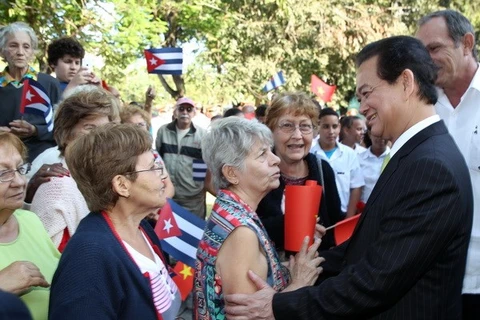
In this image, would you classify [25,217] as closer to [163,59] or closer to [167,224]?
[167,224]

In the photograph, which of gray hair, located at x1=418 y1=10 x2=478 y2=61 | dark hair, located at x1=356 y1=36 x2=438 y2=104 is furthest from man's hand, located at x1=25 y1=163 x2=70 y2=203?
gray hair, located at x1=418 y1=10 x2=478 y2=61

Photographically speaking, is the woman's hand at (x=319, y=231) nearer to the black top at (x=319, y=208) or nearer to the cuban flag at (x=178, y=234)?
the black top at (x=319, y=208)

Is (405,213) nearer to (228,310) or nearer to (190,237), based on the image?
(228,310)

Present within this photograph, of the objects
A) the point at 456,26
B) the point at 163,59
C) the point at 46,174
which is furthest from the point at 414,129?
the point at 163,59

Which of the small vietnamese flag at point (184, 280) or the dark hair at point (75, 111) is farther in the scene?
the small vietnamese flag at point (184, 280)

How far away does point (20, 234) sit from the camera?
100 inches

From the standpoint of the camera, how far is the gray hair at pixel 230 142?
290 cm

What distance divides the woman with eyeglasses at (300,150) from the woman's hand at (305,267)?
969 mm

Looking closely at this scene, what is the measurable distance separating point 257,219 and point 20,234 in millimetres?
1118

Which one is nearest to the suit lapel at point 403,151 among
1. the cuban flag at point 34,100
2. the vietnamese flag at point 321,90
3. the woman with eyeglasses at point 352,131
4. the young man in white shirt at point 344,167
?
the cuban flag at point 34,100

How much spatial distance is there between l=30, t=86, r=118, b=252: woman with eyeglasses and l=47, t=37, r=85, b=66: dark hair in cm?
209

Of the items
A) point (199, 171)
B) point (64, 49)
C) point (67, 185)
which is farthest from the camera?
point (199, 171)

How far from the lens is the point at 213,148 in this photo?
2.97 metres

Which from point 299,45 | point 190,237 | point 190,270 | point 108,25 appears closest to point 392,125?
point 190,237
